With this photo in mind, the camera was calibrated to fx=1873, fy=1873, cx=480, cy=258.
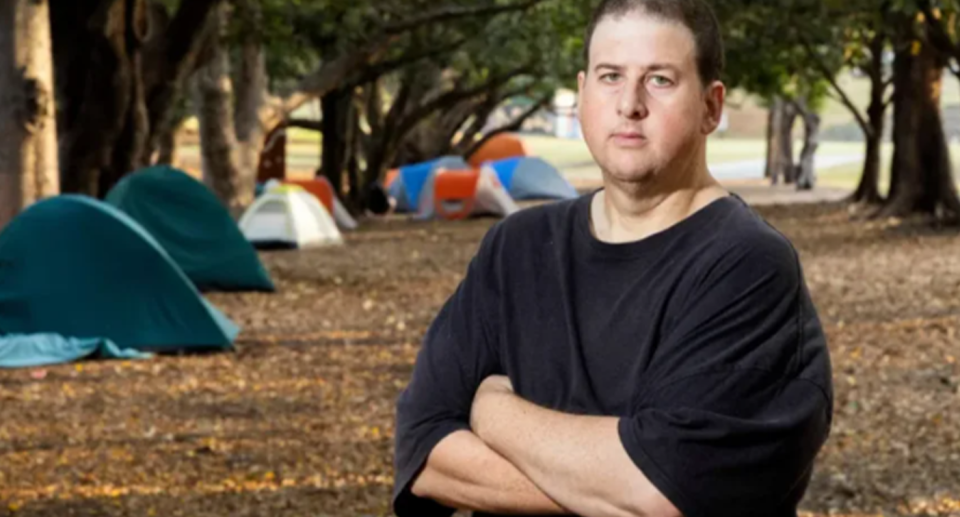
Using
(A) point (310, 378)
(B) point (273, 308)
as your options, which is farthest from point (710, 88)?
(B) point (273, 308)

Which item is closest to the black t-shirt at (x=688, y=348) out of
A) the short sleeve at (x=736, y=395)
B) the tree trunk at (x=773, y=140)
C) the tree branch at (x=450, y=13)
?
the short sleeve at (x=736, y=395)

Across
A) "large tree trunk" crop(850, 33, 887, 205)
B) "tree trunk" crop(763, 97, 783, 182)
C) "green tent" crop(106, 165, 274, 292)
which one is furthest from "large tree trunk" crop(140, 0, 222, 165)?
"tree trunk" crop(763, 97, 783, 182)

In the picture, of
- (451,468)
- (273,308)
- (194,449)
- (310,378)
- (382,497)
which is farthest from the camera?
(273,308)

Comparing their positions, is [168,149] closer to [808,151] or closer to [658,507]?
[808,151]

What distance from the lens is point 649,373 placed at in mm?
2508

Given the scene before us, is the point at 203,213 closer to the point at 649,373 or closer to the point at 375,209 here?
the point at 649,373

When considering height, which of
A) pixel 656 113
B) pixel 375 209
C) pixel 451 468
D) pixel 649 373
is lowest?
pixel 375 209

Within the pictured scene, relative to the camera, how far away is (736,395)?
245cm

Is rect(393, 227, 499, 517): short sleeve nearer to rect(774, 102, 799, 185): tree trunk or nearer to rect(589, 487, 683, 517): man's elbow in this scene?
rect(589, 487, 683, 517): man's elbow

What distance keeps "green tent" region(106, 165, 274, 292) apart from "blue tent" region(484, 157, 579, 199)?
19621mm

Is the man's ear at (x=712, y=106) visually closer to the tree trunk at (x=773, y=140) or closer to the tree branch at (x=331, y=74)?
the tree branch at (x=331, y=74)

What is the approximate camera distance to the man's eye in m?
2.52

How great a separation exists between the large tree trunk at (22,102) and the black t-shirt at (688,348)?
34.2 ft

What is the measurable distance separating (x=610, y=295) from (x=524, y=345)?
16cm
